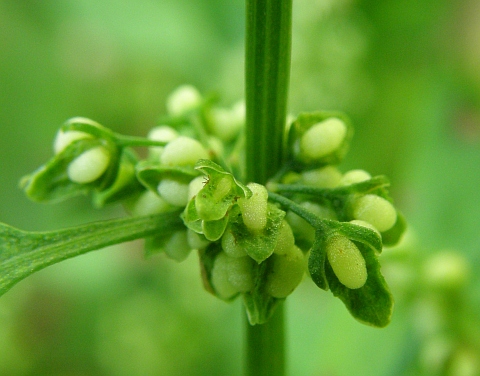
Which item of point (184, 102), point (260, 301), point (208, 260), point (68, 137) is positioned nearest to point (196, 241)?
point (208, 260)

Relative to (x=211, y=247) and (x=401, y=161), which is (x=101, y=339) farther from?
(x=211, y=247)

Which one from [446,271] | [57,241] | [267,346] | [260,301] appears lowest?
[446,271]

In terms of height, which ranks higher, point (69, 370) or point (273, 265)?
point (273, 265)

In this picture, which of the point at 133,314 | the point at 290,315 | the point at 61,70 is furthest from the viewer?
the point at 61,70

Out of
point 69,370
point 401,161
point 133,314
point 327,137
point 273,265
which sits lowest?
point 69,370

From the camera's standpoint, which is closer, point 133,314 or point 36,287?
point 133,314

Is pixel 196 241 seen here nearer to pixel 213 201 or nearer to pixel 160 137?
pixel 213 201

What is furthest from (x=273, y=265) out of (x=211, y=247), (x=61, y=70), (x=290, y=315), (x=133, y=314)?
(x=61, y=70)

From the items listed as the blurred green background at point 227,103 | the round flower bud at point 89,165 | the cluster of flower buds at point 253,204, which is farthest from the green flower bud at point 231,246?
the blurred green background at point 227,103
